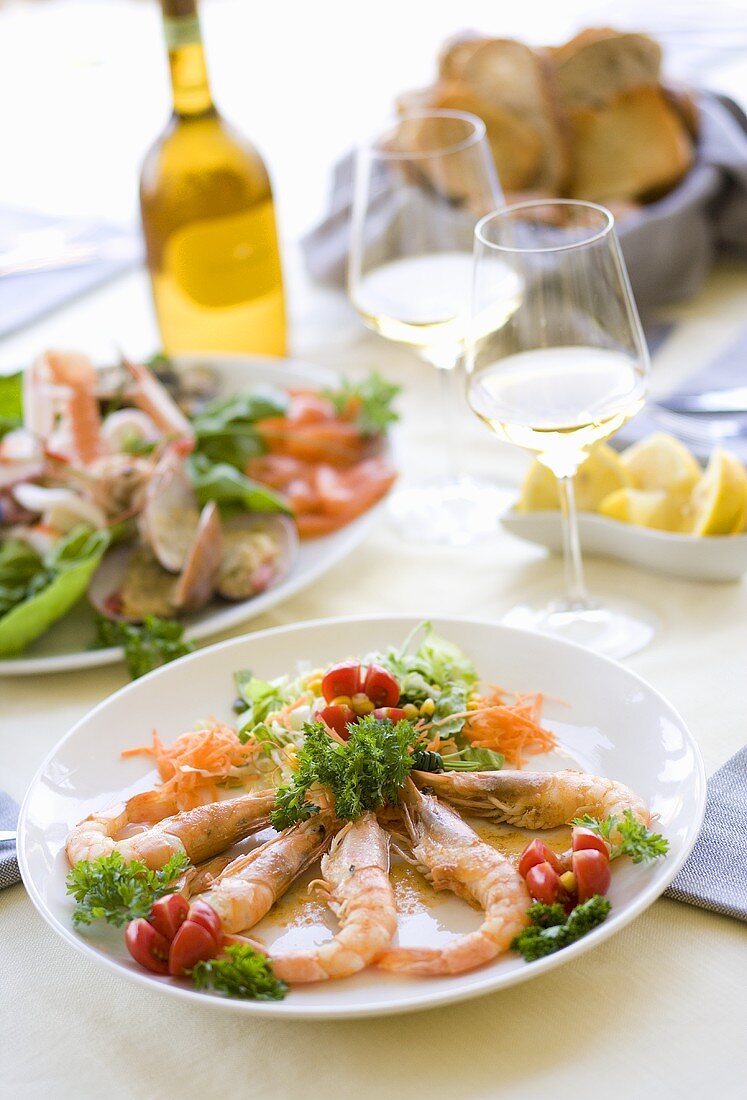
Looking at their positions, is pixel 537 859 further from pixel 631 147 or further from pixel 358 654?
pixel 631 147

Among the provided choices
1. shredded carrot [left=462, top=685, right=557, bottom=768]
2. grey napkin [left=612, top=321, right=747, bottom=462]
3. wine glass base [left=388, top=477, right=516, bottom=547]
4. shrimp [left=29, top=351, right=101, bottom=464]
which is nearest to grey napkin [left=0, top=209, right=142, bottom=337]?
shrimp [left=29, top=351, right=101, bottom=464]

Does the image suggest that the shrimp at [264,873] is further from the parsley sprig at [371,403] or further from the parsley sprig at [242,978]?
the parsley sprig at [371,403]

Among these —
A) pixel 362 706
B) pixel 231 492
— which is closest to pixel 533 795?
pixel 362 706

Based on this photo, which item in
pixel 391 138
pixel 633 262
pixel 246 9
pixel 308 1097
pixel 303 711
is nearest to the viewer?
pixel 308 1097

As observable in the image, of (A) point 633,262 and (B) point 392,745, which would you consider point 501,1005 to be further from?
(A) point 633,262

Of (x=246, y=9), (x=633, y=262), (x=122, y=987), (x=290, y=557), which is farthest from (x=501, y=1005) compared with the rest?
(x=246, y=9)

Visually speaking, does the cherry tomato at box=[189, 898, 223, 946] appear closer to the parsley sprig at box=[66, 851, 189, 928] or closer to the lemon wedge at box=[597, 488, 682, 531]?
the parsley sprig at box=[66, 851, 189, 928]

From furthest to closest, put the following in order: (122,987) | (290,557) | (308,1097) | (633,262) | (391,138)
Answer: (633,262)
(391,138)
(290,557)
(122,987)
(308,1097)

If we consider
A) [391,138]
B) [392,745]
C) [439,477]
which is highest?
[391,138]
